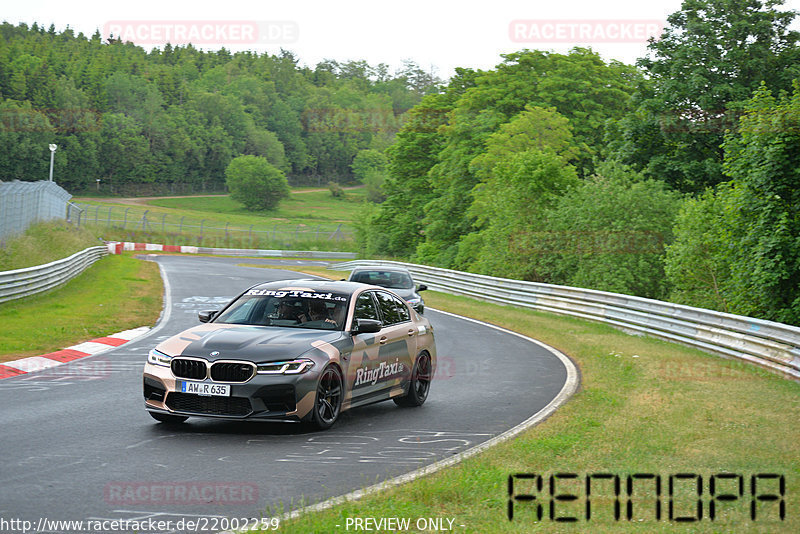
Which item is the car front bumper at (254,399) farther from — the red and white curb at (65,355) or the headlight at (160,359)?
the red and white curb at (65,355)

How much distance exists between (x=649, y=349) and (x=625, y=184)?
17.8 m

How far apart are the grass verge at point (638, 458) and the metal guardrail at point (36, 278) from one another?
14.0 m

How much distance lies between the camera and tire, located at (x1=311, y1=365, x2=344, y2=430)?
9.16 meters

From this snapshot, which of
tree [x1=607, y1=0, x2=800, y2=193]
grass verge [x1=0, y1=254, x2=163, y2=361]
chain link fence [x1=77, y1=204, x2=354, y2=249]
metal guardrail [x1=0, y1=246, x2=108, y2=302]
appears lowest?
chain link fence [x1=77, y1=204, x2=354, y2=249]

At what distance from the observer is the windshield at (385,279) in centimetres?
2322

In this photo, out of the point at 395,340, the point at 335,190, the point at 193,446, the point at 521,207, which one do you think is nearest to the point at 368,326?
the point at 395,340

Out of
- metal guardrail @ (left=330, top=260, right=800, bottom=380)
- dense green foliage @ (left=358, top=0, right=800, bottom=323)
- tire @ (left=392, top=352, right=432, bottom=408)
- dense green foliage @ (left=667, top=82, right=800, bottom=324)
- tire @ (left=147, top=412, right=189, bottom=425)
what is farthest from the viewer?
dense green foliage @ (left=358, top=0, right=800, bottom=323)

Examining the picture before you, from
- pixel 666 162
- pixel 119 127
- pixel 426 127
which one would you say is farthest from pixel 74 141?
pixel 666 162

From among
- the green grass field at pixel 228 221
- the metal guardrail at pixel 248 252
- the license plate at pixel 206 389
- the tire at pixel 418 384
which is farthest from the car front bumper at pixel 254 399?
the metal guardrail at pixel 248 252

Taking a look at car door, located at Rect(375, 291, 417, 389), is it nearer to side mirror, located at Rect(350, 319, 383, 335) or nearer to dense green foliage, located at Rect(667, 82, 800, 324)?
side mirror, located at Rect(350, 319, 383, 335)

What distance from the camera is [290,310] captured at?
10328 millimetres

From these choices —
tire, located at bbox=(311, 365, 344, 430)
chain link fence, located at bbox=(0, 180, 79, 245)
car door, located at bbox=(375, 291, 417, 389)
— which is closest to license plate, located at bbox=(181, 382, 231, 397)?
tire, located at bbox=(311, 365, 344, 430)

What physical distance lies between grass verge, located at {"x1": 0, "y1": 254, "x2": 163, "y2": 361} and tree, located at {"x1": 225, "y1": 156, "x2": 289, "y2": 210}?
4669 inches

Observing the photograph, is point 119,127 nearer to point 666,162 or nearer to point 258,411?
point 666,162
